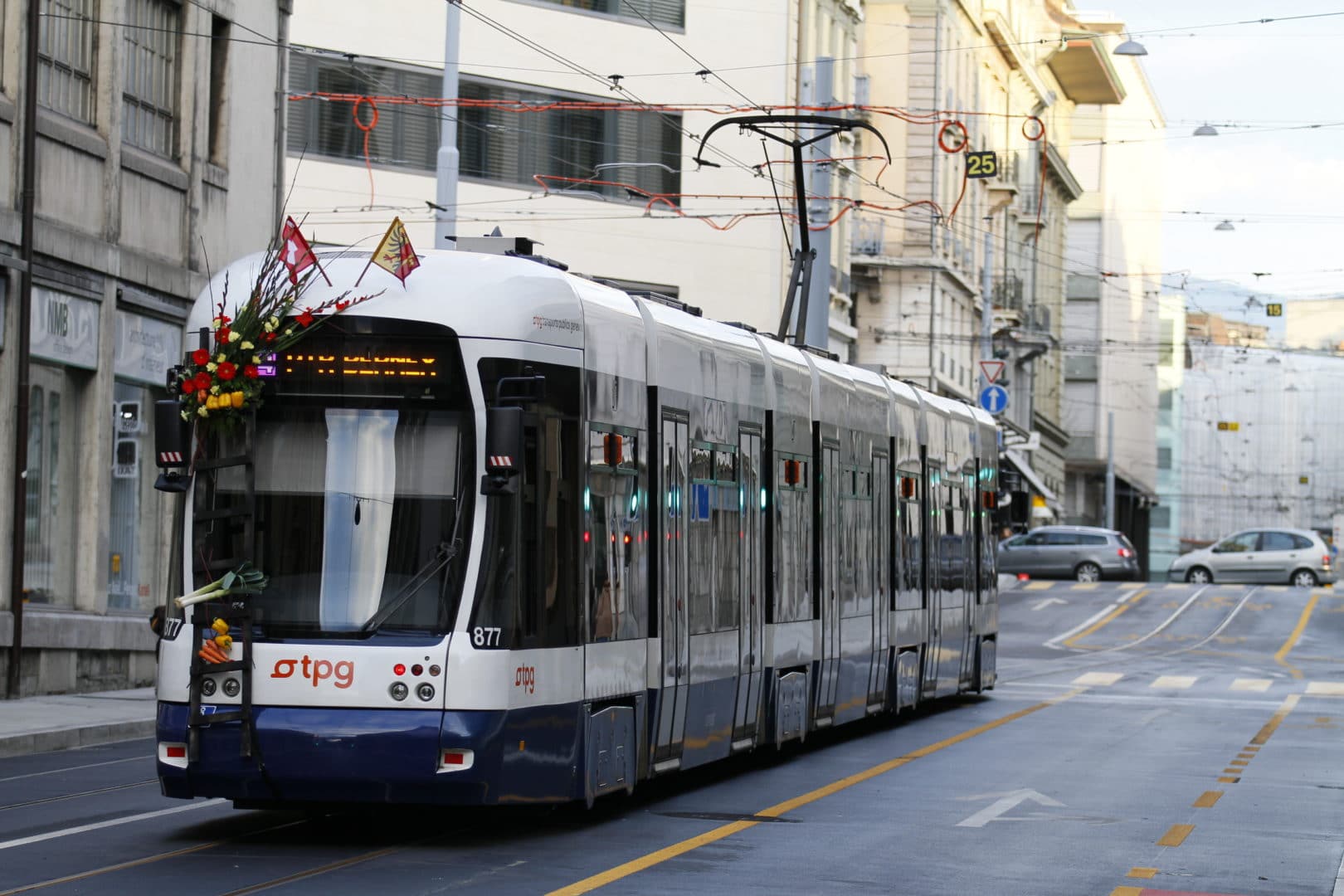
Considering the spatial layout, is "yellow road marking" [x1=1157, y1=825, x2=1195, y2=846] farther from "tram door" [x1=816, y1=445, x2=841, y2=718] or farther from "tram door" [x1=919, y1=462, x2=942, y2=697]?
"tram door" [x1=919, y1=462, x2=942, y2=697]

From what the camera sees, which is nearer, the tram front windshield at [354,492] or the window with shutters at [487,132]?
the tram front windshield at [354,492]

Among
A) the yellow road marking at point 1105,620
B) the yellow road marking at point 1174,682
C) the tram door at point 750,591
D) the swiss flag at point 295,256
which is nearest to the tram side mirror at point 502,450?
the swiss flag at point 295,256

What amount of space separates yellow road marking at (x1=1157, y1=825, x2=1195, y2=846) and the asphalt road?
3 cm

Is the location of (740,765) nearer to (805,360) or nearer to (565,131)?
(805,360)

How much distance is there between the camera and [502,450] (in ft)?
37.8

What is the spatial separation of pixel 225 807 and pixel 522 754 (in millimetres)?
2690

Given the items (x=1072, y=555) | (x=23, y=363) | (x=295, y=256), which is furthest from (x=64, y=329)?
(x=1072, y=555)

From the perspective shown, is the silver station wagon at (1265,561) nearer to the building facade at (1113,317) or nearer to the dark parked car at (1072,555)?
the dark parked car at (1072,555)

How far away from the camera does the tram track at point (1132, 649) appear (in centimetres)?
3300

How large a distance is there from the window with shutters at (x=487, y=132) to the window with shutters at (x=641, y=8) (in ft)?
6.09

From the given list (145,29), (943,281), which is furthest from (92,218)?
(943,281)

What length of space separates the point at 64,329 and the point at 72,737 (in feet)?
21.5

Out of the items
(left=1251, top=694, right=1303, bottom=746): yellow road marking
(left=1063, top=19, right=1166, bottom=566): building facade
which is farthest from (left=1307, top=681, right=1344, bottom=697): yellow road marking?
(left=1063, top=19, right=1166, bottom=566): building facade

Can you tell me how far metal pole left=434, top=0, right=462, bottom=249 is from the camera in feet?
85.6
